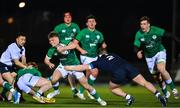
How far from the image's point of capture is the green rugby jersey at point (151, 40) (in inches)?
754

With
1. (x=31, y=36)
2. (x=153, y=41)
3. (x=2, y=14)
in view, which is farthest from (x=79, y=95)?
(x=2, y=14)

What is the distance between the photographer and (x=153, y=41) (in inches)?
760

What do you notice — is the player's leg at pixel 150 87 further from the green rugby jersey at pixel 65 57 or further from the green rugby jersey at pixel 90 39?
the green rugby jersey at pixel 90 39

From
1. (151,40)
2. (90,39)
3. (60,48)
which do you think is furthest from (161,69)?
(60,48)

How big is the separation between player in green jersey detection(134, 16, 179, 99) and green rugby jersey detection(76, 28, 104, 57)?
1.32 m

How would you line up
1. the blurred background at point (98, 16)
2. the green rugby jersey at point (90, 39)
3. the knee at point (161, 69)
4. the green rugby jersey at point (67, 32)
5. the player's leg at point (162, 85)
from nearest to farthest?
the knee at point (161, 69) < the player's leg at point (162, 85) < the green rugby jersey at point (90, 39) < the green rugby jersey at point (67, 32) < the blurred background at point (98, 16)

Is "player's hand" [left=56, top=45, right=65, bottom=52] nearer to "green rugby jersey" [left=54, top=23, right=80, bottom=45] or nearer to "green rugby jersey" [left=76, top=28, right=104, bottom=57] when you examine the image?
"green rugby jersey" [left=76, top=28, right=104, bottom=57]

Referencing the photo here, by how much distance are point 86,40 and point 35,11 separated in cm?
2022

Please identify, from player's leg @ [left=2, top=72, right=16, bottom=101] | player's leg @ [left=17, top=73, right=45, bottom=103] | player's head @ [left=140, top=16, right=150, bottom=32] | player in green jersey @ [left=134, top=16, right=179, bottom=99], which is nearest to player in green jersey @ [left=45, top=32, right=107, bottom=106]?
player's leg @ [left=17, top=73, right=45, bottom=103]

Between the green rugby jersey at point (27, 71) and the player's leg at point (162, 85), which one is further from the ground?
the green rugby jersey at point (27, 71)


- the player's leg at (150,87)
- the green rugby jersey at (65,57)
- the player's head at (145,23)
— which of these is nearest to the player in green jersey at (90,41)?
the green rugby jersey at (65,57)

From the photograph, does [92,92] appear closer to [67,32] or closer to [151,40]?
[151,40]

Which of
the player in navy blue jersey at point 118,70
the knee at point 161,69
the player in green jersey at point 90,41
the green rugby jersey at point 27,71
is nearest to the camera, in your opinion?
the player in navy blue jersey at point 118,70

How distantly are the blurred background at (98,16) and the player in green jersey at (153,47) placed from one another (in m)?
17.9
